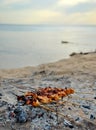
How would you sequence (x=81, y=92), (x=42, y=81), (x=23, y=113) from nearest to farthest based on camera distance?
(x=23, y=113) → (x=81, y=92) → (x=42, y=81)

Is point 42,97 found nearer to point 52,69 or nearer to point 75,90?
point 75,90

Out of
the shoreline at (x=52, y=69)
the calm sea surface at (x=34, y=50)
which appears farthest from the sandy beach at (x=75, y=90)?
the calm sea surface at (x=34, y=50)

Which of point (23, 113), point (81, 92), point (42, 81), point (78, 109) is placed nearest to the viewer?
point (23, 113)

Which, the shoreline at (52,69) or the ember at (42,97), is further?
the shoreline at (52,69)

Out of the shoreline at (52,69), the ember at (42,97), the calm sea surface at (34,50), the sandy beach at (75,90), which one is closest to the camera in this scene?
the sandy beach at (75,90)

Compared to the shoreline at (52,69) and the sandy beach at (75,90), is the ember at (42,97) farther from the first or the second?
the shoreline at (52,69)

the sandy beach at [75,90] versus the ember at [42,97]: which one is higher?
the ember at [42,97]

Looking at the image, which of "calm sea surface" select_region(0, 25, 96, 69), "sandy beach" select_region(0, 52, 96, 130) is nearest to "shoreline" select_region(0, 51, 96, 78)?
"sandy beach" select_region(0, 52, 96, 130)

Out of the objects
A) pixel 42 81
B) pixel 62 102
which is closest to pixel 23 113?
pixel 62 102

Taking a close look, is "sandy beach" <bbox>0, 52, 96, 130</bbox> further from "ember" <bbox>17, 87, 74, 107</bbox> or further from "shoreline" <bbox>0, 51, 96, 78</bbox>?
"ember" <bbox>17, 87, 74, 107</bbox>

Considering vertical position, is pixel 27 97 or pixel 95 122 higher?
pixel 27 97

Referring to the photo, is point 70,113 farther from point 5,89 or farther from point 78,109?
point 5,89
